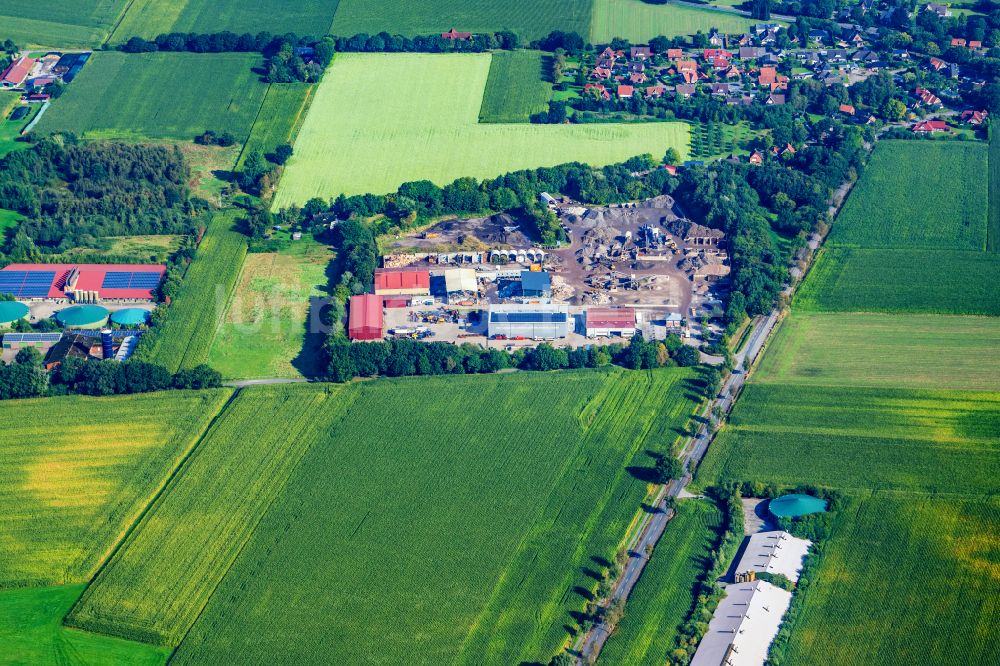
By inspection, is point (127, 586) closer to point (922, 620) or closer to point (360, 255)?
point (360, 255)

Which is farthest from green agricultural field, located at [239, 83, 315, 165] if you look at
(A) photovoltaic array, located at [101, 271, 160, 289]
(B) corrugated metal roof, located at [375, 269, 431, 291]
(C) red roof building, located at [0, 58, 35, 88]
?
(C) red roof building, located at [0, 58, 35, 88]

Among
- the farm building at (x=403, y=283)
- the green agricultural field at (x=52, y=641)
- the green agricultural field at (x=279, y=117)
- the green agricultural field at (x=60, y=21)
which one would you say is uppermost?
the green agricultural field at (x=60, y=21)

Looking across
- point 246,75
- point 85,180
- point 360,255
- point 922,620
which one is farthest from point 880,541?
point 246,75

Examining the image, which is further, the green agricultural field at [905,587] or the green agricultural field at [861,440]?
the green agricultural field at [861,440]

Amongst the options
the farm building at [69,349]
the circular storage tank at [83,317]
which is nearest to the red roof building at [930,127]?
the circular storage tank at [83,317]

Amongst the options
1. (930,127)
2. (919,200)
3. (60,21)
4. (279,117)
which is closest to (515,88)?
(279,117)

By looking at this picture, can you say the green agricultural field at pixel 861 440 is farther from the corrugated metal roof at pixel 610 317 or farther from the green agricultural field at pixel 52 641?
the green agricultural field at pixel 52 641

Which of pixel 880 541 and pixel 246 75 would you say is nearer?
pixel 880 541
